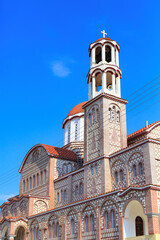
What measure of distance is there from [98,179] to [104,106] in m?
6.50

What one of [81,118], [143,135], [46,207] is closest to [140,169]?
[143,135]

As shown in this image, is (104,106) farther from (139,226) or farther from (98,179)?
(139,226)

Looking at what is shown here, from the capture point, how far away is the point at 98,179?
80.6 feet

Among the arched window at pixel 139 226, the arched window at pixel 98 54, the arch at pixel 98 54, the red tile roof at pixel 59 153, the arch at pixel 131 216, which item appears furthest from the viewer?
the red tile roof at pixel 59 153

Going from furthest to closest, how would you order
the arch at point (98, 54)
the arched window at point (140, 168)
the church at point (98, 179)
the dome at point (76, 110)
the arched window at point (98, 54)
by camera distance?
1. the dome at point (76, 110)
2. the arched window at point (98, 54)
3. the arch at point (98, 54)
4. the arched window at point (140, 168)
5. the church at point (98, 179)

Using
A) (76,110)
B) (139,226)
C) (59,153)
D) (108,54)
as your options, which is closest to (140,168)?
(139,226)

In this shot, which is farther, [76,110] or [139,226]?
[76,110]

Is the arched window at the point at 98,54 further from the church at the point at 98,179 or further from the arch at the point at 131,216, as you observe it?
the arch at the point at 131,216

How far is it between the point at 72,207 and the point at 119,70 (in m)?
13.8

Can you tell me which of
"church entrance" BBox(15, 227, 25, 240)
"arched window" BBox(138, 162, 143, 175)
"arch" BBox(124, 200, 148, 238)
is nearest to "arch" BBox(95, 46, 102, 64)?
"arched window" BBox(138, 162, 143, 175)

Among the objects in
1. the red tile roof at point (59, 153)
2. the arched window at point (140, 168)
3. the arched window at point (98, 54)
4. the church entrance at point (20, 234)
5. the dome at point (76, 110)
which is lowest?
the church entrance at point (20, 234)

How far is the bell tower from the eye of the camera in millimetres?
25703

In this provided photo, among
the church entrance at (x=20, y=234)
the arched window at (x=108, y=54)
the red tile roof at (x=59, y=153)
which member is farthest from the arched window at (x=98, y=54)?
the church entrance at (x=20, y=234)

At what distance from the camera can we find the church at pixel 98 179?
1902 cm
